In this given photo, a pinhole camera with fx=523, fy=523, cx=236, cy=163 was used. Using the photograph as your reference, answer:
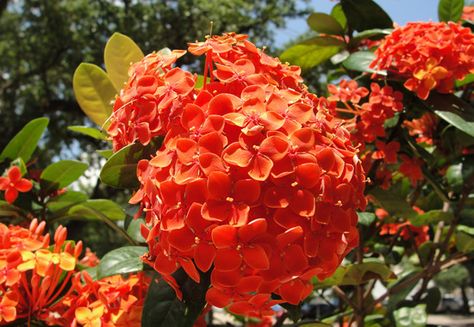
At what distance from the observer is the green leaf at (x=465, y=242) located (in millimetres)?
1507

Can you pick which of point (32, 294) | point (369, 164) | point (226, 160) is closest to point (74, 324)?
point (32, 294)

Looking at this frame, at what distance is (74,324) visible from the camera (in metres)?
1.01

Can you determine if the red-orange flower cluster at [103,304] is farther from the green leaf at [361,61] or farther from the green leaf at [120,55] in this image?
the green leaf at [361,61]

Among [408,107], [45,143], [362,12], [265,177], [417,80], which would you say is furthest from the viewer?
[45,143]

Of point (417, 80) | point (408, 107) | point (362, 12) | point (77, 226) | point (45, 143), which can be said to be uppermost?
point (362, 12)

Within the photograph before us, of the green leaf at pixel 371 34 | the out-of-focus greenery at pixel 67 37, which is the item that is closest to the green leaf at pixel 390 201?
the green leaf at pixel 371 34

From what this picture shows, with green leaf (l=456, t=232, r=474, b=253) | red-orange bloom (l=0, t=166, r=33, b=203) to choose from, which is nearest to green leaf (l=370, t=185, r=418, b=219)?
green leaf (l=456, t=232, r=474, b=253)

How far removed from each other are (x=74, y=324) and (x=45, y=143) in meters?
9.82

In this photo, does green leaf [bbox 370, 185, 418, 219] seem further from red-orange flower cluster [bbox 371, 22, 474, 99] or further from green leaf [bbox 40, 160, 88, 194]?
green leaf [bbox 40, 160, 88, 194]

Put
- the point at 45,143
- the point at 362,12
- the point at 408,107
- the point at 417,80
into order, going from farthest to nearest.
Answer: the point at 45,143
the point at 362,12
the point at 408,107
the point at 417,80

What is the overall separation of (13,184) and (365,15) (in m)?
1.11

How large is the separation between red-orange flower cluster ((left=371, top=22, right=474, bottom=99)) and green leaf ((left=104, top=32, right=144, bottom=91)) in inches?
24.5

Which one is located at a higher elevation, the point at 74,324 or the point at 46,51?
Answer: the point at 74,324

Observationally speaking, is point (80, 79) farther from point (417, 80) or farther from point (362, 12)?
point (362, 12)
